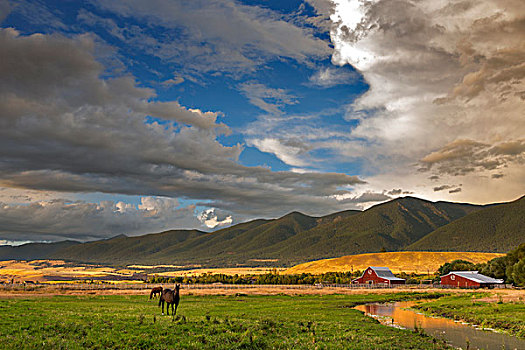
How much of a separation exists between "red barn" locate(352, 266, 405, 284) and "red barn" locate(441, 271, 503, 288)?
53.0 ft

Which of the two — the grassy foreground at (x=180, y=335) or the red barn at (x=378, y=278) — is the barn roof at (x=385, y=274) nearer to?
the red barn at (x=378, y=278)

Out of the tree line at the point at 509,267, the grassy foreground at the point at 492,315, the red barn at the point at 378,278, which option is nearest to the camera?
the grassy foreground at the point at 492,315

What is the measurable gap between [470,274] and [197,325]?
377 feet

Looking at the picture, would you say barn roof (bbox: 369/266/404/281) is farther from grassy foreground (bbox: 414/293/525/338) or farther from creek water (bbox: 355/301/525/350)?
creek water (bbox: 355/301/525/350)

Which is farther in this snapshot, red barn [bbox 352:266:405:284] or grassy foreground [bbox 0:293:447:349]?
red barn [bbox 352:266:405:284]

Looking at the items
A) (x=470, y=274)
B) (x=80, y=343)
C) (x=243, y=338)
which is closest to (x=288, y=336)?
(x=243, y=338)

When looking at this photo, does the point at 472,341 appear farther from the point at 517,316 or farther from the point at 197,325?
the point at 197,325

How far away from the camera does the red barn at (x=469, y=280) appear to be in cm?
11019

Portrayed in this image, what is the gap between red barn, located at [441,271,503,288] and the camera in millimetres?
110188

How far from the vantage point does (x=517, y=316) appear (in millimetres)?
39000

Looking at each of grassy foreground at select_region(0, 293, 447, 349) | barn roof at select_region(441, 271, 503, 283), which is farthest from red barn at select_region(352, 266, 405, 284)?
grassy foreground at select_region(0, 293, 447, 349)

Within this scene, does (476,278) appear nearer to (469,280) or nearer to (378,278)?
(469,280)

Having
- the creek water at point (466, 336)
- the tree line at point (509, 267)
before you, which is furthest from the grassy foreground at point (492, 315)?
the tree line at point (509, 267)

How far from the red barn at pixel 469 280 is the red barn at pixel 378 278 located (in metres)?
16.2
